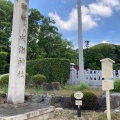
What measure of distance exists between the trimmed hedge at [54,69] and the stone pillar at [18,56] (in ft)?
14.2

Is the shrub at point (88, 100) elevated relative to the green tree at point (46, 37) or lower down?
lower down

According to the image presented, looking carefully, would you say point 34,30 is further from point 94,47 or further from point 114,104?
point 114,104

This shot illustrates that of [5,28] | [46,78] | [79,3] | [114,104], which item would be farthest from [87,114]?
[5,28]

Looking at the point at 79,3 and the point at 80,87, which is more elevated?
the point at 79,3

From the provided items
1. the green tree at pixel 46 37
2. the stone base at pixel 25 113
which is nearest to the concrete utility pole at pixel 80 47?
the stone base at pixel 25 113

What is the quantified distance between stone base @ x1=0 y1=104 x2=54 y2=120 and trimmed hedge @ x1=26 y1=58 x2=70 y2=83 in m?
4.60

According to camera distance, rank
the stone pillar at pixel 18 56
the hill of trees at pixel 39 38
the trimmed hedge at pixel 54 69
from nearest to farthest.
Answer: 1. the stone pillar at pixel 18 56
2. the trimmed hedge at pixel 54 69
3. the hill of trees at pixel 39 38

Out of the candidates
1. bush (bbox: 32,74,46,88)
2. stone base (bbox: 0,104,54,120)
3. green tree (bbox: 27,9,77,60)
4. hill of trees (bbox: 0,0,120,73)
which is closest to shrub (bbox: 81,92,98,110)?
stone base (bbox: 0,104,54,120)

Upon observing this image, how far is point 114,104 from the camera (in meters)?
5.57

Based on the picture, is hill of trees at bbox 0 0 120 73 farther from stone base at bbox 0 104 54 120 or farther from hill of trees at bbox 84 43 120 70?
stone base at bbox 0 104 54 120

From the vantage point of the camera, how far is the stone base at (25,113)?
3713mm

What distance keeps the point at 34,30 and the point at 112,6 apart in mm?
10326

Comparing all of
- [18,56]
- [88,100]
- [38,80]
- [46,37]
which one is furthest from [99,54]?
[18,56]

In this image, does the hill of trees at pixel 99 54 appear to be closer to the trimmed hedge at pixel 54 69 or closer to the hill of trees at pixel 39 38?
the hill of trees at pixel 39 38
